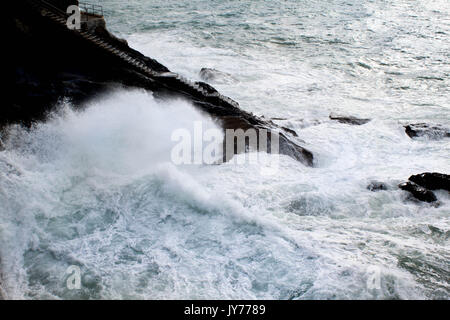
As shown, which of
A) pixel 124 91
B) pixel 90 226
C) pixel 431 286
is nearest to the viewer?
pixel 431 286

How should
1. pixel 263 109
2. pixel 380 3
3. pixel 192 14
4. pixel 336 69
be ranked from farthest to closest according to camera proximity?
pixel 380 3 → pixel 192 14 → pixel 336 69 → pixel 263 109

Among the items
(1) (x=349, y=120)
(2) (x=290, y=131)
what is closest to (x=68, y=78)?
(2) (x=290, y=131)

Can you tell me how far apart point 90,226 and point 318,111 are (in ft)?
37.5

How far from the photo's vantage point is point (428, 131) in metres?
13.7

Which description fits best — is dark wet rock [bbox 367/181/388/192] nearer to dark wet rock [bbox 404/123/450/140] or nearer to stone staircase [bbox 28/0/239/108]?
dark wet rock [bbox 404/123/450/140]

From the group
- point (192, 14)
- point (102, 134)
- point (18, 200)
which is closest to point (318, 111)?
point (102, 134)

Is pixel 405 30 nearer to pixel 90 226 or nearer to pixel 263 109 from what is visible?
pixel 263 109

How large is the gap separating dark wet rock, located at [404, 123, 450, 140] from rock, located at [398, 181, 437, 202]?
189 inches

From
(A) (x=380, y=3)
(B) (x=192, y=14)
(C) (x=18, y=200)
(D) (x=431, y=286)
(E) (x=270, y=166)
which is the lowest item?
(D) (x=431, y=286)

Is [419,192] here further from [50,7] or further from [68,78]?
[50,7]

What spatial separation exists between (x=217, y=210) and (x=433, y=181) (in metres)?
5.81

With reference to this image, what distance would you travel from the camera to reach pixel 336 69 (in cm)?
2145

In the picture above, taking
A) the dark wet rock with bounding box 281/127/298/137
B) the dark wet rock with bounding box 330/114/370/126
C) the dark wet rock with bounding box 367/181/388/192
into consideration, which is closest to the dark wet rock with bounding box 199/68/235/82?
the dark wet rock with bounding box 330/114/370/126

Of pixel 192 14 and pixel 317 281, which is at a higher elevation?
pixel 192 14
